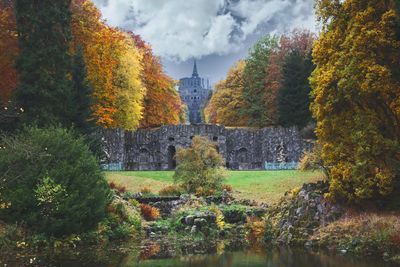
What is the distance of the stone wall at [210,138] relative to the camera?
51.8 meters

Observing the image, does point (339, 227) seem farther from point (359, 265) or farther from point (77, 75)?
point (77, 75)

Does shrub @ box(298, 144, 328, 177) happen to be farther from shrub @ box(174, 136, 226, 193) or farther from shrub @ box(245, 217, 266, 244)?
shrub @ box(174, 136, 226, 193)

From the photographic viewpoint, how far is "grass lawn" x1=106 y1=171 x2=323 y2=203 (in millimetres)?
31869

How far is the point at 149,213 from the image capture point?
2655 centimetres

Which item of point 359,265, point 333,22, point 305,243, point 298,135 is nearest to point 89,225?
point 305,243

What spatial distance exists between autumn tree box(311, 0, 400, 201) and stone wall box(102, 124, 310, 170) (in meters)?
32.2

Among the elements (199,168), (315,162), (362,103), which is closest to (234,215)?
(315,162)

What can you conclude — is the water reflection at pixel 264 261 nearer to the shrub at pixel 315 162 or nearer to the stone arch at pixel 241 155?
the shrub at pixel 315 162

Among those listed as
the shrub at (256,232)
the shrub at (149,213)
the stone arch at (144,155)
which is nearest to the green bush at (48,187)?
the shrub at (256,232)

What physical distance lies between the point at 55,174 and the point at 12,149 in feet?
5.86

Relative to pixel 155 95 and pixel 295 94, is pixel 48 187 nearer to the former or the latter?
pixel 295 94

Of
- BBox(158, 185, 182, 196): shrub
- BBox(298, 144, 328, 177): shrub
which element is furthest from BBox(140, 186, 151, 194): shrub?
BBox(298, 144, 328, 177): shrub

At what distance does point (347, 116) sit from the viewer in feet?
61.0

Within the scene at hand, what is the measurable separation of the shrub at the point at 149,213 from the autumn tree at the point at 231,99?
36.6m
